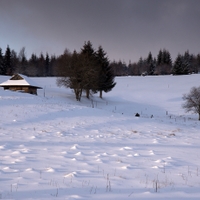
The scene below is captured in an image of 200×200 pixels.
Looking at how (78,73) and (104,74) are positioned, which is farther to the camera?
(104,74)

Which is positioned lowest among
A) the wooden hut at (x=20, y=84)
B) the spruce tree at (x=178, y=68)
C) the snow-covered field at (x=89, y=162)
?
the snow-covered field at (x=89, y=162)

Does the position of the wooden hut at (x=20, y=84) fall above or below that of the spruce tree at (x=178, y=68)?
below

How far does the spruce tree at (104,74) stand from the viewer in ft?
129

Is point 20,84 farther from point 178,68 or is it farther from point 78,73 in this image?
point 178,68

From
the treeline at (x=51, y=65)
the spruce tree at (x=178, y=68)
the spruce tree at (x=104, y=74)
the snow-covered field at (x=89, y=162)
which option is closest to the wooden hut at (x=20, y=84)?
the spruce tree at (x=104, y=74)

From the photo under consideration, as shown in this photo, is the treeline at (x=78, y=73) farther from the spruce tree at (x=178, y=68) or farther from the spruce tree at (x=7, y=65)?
the spruce tree at (x=7, y=65)

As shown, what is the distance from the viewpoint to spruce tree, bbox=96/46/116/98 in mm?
39394

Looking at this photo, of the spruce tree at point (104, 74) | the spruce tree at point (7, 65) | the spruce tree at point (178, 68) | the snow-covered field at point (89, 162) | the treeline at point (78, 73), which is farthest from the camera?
the spruce tree at point (7, 65)

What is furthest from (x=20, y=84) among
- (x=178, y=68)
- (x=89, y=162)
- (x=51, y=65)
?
(x=51, y=65)

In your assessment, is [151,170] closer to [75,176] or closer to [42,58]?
[75,176]

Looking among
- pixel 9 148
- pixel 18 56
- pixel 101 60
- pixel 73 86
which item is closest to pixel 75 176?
pixel 9 148

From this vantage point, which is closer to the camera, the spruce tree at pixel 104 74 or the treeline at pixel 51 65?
the spruce tree at pixel 104 74

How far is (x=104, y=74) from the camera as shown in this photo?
40.8m

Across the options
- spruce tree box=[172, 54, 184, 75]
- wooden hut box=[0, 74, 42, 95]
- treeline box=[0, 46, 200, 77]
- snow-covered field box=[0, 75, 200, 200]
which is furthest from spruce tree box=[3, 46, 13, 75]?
snow-covered field box=[0, 75, 200, 200]
